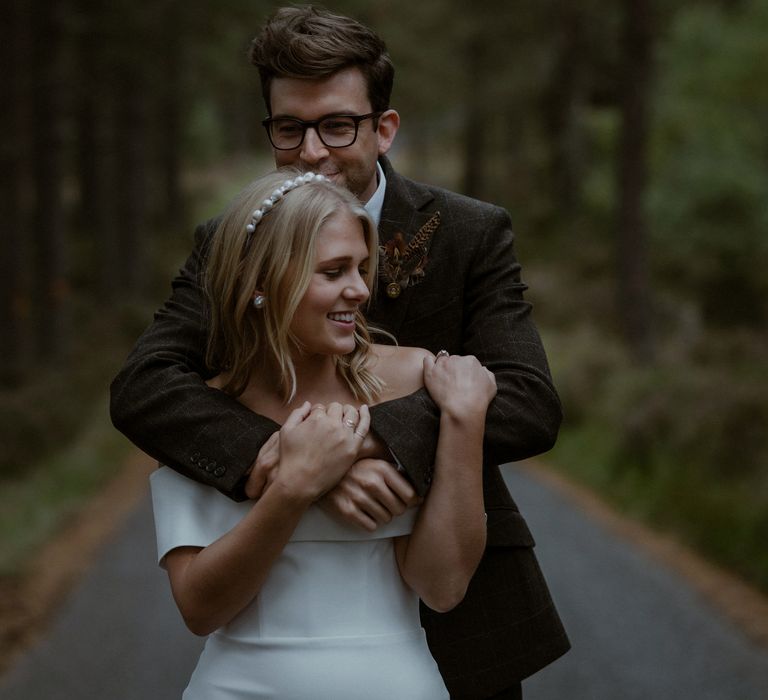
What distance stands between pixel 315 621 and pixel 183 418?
585 mm

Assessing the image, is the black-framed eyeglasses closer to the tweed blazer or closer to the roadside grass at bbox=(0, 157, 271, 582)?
the tweed blazer

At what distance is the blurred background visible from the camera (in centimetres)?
1147

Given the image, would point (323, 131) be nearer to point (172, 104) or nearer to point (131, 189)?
point (131, 189)

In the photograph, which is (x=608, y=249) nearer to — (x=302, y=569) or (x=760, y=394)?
(x=760, y=394)

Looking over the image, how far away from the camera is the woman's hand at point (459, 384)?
8.94 ft

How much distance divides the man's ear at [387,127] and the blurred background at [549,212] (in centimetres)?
77

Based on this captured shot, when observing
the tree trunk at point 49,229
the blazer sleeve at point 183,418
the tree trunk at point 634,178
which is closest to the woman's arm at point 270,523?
the blazer sleeve at point 183,418

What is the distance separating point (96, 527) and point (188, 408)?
819cm

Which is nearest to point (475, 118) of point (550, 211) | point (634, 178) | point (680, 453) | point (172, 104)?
point (550, 211)

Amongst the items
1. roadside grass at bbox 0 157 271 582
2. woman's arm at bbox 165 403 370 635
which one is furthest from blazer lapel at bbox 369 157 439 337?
roadside grass at bbox 0 157 271 582

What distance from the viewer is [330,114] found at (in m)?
2.93

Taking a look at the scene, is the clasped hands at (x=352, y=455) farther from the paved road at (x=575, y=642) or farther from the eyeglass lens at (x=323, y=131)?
the paved road at (x=575, y=642)

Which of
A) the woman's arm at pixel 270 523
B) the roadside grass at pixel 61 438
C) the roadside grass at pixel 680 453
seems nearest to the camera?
the woman's arm at pixel 270 523

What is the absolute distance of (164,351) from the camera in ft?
9.65
